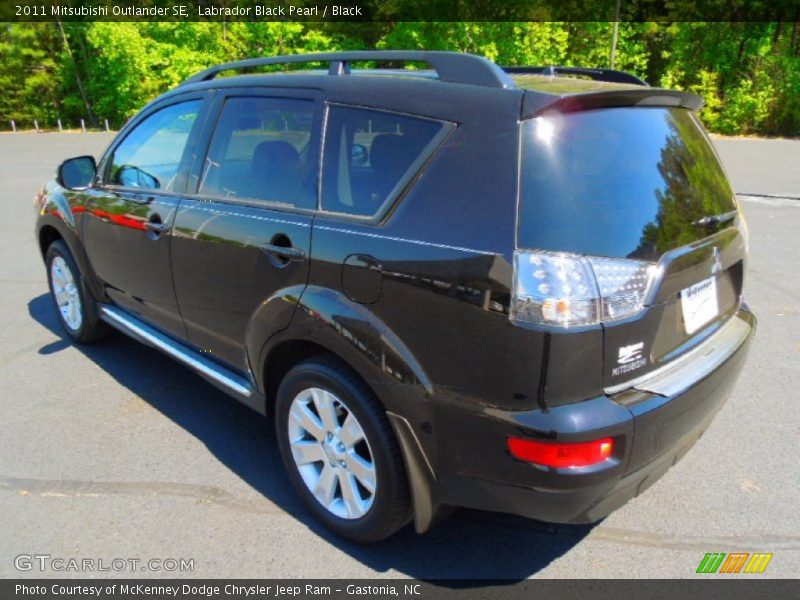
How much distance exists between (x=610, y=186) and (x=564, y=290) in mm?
473

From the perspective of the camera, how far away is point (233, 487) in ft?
9.49

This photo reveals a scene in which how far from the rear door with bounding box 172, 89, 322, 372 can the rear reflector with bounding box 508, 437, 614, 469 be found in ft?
3.53

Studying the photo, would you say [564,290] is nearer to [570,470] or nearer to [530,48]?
[570,470]

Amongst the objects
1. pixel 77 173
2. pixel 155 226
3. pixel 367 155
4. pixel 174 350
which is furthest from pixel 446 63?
pixel 77 173

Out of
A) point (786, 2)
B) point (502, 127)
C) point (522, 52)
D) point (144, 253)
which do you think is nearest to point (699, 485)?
point (502, 127)

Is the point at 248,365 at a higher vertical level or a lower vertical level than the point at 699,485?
higher

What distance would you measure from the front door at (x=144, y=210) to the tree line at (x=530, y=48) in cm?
2901

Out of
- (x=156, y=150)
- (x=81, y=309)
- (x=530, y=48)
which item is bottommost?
(x=81, y=309)

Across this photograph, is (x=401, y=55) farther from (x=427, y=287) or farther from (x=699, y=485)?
(x=699, y=485)

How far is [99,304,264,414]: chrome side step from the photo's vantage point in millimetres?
2873

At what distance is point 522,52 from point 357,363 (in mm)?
31936

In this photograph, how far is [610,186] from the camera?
1992mm

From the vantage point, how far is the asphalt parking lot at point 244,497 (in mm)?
2410

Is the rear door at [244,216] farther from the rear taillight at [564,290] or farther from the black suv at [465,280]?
the rear taillight at [564,290]
